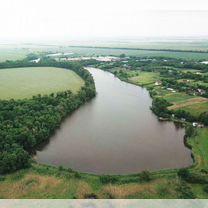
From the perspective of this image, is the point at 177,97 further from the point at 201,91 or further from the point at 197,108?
the point at 197,108

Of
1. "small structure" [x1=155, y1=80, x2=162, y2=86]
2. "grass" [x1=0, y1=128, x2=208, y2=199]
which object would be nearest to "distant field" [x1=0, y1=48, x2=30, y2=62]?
"small structure" [x1=155, y1=80, x2=162, y2=86]

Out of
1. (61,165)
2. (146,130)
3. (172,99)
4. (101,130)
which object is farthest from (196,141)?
(172,99)

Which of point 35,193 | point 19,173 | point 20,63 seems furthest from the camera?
point 20,63

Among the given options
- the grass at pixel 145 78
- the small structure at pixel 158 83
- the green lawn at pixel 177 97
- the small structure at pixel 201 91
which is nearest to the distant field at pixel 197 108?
the green lawn at pixel 177 97

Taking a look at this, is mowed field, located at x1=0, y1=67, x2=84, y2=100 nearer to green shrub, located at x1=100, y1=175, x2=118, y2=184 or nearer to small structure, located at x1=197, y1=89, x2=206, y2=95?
small structure, located at x1=197, y1=89, x2=206, y2=95

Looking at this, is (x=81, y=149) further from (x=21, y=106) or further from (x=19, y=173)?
(x=21, y=106)

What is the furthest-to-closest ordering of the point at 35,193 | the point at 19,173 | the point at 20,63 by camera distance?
1. the point at 20,63
2. the point at 19,173
3. the point at 35,193

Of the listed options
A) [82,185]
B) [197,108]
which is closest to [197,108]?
[197,108]

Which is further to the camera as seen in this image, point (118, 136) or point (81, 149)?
point (118, 136)
